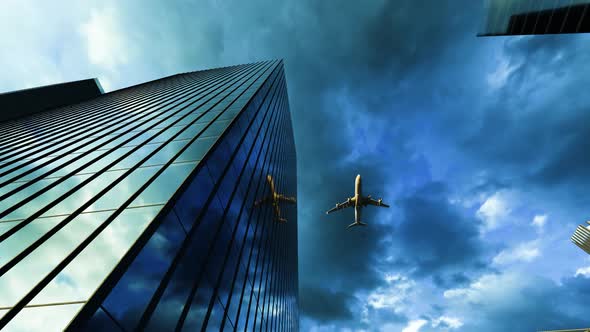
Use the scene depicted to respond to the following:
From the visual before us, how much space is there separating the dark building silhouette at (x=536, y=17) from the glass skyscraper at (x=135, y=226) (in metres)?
27.0

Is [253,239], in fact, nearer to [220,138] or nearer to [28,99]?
[220,138]

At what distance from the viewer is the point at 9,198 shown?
986cm

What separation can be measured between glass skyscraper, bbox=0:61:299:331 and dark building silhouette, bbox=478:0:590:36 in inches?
1064

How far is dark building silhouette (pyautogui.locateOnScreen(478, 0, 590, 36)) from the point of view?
60.6 ft

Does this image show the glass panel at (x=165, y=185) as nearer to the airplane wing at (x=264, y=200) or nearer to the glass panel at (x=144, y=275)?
the glass panel at (x=144, y=275)

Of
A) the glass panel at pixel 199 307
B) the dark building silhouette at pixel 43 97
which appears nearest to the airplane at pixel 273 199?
the glass panel at pixel 199 307

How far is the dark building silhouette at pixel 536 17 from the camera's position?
18484mm

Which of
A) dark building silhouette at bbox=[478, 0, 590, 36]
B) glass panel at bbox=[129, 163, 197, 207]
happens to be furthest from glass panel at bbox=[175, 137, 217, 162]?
dark building silhouette at bbox=[478, 0, 590, 36]

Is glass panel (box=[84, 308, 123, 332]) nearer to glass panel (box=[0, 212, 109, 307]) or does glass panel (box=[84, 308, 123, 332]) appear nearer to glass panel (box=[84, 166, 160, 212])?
glass panel (box=[0, 212, 109, 307])

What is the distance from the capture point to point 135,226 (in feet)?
26.0

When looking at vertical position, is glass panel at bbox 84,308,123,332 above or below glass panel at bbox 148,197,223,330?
below

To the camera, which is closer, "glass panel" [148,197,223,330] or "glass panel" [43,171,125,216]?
"glass panel" [148,197,223,330]

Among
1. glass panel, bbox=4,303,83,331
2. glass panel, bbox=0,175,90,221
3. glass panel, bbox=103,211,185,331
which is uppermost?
glass panel, bbox=0,175,90,221

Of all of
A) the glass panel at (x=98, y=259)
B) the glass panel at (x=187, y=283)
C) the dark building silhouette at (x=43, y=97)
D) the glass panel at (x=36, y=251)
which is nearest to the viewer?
the glass panel at (x=98, y=259)
